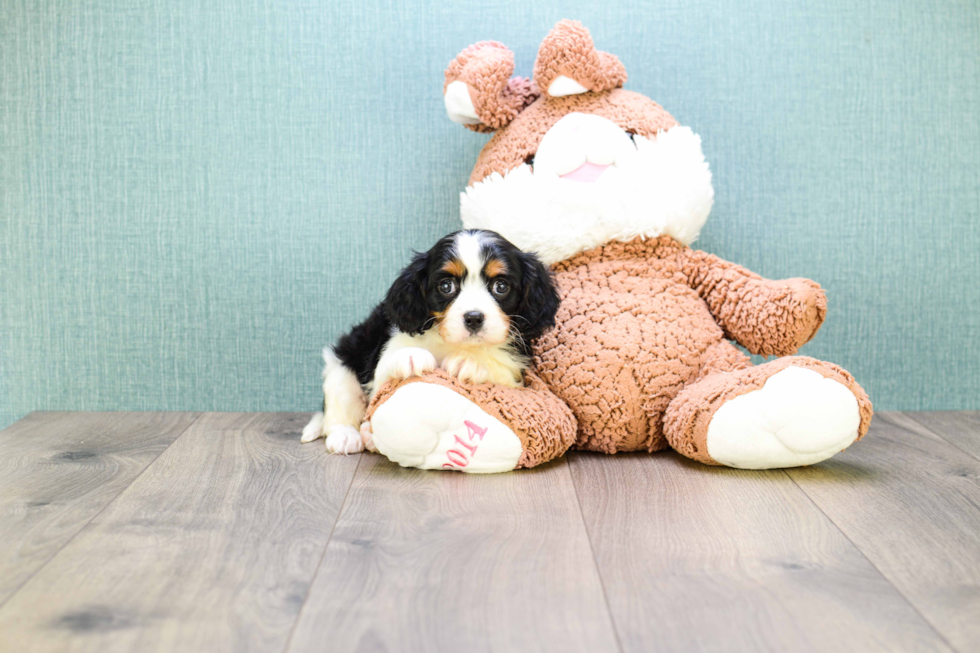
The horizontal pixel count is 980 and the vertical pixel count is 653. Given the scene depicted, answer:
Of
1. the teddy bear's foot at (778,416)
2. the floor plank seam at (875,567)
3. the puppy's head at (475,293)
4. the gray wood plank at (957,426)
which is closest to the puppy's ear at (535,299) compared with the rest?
the puppy's head at (475,293)

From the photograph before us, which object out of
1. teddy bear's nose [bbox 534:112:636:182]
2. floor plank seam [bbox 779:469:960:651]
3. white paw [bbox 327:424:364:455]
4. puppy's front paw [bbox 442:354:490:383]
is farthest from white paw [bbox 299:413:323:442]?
floor plank seam [bbox 779:469:960:651]

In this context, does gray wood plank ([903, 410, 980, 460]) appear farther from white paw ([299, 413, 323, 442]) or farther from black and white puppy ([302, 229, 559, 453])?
white paw ([299, 413, 323, 442])

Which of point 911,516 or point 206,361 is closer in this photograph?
point 911,516

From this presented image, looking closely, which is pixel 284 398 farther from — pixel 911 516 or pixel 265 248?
pixel 911 516

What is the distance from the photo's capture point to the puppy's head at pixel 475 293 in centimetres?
150

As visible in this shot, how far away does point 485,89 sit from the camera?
1803 millimetres

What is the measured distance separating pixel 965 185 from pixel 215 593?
2.06m

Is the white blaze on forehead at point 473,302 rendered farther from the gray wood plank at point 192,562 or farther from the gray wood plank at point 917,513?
the gray wood plank at point 917,513

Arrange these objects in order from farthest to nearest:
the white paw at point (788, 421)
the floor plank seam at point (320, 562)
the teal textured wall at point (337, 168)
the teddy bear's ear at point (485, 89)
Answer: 1. the teal textured wall at point (337, 168)
2. the teddy bear's ear at point (485, 89)
3. the white paw at point (788, 421)
4. the floor plank seam at point (320, 562)

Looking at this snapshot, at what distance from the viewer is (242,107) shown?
2074 mm

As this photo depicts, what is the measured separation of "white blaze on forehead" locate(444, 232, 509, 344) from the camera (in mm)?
1494

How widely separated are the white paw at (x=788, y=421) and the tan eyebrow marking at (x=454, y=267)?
55cm

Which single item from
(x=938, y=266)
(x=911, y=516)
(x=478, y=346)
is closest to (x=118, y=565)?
(x=478, y=346)

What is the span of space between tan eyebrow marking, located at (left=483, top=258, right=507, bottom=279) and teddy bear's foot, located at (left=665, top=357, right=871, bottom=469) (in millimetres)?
454
